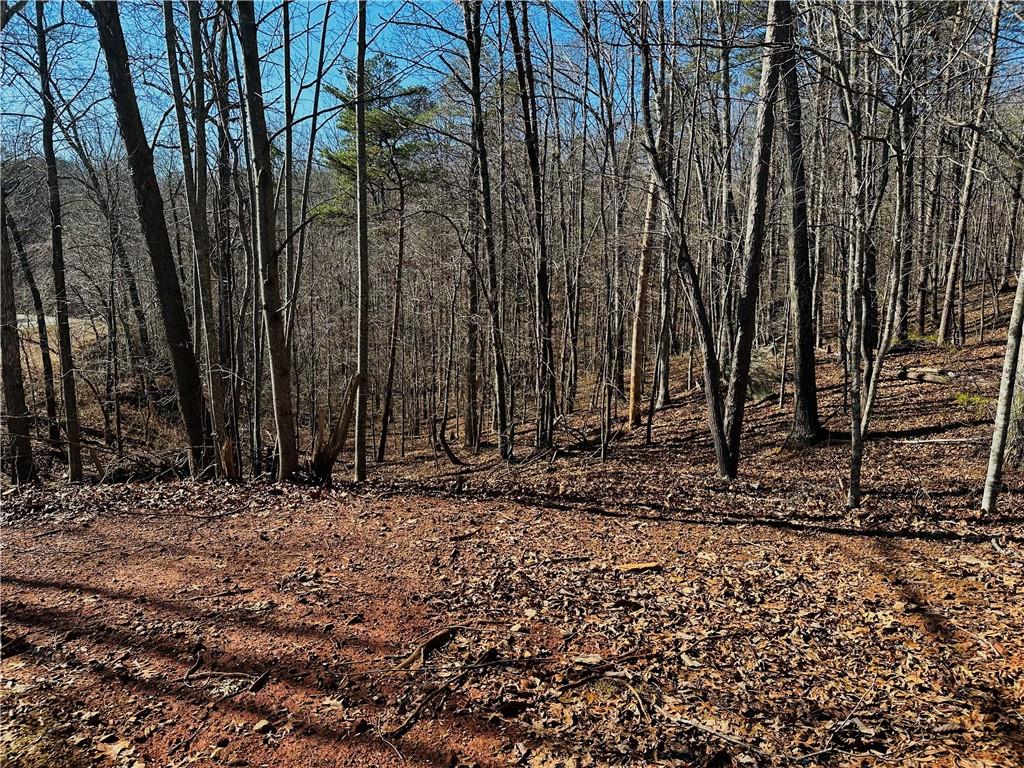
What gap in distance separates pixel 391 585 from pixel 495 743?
1.66m

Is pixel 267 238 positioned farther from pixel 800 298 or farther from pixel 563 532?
pixel 800 298

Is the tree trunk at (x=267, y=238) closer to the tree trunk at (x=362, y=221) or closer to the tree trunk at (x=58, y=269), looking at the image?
the tree trunk at (x=362, y=221)

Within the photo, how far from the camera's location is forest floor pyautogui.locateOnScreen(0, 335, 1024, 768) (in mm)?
2531

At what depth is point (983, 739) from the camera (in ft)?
8.07

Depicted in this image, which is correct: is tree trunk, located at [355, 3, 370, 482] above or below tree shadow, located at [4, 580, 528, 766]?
above

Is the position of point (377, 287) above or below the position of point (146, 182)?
below

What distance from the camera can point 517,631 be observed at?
11.0ft

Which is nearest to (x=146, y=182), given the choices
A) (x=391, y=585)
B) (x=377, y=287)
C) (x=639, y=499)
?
(x=391, y=585)

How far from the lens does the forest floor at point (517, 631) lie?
2.53m

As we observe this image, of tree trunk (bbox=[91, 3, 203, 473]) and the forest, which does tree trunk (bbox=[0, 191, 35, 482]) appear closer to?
the forest

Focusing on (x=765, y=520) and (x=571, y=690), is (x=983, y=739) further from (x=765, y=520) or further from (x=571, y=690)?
(x=765, y=520)

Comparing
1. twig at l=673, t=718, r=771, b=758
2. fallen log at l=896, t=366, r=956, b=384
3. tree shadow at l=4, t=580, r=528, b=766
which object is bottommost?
tree shadow at l=4, t=580, r=528, b=766

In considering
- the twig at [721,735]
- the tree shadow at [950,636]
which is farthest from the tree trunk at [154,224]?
the tree shadow at [950,636]

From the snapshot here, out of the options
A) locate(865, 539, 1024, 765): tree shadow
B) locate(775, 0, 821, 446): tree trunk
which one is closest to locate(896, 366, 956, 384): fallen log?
locate(775, 0, 821, 446): tree trunk
